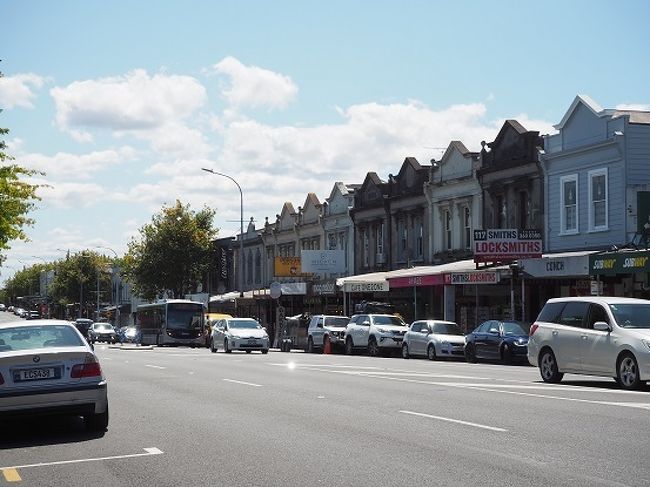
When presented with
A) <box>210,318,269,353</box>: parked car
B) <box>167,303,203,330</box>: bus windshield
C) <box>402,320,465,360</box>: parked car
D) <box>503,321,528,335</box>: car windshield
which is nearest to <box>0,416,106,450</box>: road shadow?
<box>503,321,528,335</box>: car windshield

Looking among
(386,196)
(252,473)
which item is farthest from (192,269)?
(252,473)

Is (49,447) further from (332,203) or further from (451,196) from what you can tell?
(332,203)

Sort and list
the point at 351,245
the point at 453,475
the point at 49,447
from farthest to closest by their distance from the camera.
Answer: the point at 351,245
the point at 49,447
the point at 453,475

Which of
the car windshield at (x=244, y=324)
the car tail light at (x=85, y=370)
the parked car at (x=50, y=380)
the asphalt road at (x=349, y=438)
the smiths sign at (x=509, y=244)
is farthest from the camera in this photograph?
the car windshield at (x=244, y=324)

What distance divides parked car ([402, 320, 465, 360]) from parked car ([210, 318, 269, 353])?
7057 mm

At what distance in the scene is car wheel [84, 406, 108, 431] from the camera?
12602mm

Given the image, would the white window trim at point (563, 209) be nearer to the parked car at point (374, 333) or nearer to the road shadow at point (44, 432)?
the parked car at point (374, 333)

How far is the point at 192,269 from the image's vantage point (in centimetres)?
7844

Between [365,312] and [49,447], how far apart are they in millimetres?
33161

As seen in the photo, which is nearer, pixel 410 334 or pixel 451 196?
pixel 410 334

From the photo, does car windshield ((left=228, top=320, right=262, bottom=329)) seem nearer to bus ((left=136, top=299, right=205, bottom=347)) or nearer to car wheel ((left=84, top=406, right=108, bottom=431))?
bus ((left=136, top=299, right=205, bottom=347))

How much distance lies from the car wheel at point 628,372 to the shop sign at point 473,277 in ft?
54.6

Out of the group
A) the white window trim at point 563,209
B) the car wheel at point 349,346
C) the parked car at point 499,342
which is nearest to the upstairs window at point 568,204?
the white window trim at point 563,209

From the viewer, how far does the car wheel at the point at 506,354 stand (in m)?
30.0
